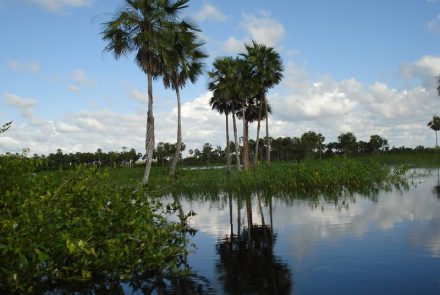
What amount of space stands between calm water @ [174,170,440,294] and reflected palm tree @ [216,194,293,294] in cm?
2

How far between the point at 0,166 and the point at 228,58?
4036cm

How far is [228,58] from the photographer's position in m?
46.8

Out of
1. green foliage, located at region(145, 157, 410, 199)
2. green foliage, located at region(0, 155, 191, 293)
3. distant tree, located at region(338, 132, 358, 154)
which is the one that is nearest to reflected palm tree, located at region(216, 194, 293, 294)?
green foliage, located at region(0, 155, 191, 293)

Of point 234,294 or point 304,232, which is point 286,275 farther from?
point 304,232

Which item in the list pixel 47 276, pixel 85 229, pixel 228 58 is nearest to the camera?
pixel 85 229

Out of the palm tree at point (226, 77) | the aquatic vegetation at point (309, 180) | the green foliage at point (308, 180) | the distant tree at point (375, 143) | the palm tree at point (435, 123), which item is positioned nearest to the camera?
the green foliage at point (308, 180)

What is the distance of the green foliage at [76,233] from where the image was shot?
21.9ft

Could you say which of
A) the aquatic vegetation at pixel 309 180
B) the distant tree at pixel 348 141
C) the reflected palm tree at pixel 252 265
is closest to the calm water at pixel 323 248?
the reflected palm tree at pixel 252 265

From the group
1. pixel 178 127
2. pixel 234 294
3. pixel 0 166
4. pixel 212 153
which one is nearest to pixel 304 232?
pixel 234 294

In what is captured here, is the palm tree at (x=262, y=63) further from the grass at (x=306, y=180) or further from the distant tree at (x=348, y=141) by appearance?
the distant tree at (x=348, y=141)

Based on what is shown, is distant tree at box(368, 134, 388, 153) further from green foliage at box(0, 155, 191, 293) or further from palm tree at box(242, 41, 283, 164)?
green foliage at box(0, 155, 191, 293)

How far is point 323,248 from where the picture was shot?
33.2 ft

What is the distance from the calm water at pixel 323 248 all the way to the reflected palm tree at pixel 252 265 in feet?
0.05

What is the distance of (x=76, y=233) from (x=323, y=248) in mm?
5787
